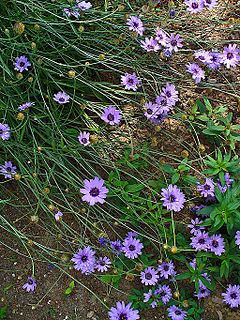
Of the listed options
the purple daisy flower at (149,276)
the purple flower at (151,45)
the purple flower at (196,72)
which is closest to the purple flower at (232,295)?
the purple daisy flower at (149,276)

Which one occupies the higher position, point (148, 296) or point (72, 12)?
point (72, 12)

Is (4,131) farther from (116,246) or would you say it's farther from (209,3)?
(209,3)

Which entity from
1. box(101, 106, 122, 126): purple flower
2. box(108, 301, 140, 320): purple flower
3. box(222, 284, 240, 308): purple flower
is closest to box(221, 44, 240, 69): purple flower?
box(101, 106, 122, 126): purple flower

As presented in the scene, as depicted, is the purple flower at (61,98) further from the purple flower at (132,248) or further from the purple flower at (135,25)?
the purple flower at (132,248)

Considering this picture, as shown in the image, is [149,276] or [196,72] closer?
[149,276]

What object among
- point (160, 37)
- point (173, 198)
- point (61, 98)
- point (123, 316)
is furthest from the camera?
point (160, 37)

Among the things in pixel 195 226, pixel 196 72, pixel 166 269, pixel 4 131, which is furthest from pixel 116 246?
pixel 196 72

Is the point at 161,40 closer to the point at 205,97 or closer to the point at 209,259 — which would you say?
the point at 205,97
